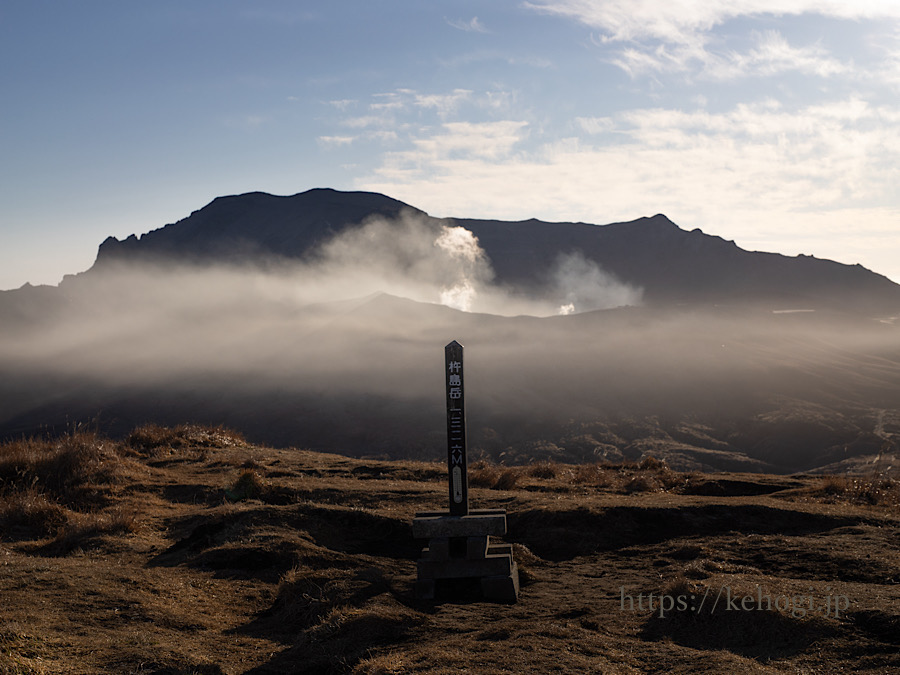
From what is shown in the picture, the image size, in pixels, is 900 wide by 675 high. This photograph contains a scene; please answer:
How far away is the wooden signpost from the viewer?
809 centimetres

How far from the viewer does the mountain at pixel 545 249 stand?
127 m

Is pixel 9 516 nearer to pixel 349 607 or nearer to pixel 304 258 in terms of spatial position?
pixel 349 607

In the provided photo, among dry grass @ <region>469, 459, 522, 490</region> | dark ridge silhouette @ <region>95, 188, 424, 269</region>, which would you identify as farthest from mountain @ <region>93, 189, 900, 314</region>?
dry grass @ <region>469, 459, 522, 490</region>

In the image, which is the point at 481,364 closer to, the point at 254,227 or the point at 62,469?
the point at 62,469

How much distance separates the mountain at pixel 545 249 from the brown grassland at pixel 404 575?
113 meters

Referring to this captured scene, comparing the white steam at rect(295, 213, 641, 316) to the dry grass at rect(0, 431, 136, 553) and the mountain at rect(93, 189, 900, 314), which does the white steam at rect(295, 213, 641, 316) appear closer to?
the mountain at rect(93, 189, 900, 314)

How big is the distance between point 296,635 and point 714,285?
134 meters

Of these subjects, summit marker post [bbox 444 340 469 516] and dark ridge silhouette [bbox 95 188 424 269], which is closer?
summit marker post [bbox 444 340 469 516]

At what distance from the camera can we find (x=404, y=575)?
8992mm

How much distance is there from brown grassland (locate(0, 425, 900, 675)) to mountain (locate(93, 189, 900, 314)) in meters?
113

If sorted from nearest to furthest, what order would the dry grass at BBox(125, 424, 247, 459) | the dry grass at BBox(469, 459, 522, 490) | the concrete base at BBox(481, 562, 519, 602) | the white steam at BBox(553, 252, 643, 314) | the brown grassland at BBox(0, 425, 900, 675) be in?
the brown grassland at BBox(0, 425, 900, 675)
the concrete base at BBox(481, 562, 519, 602)
the dry grass at BBox(469, 459, 522, 490)
the dry grass at BBox(125, 424, 247, 459)
the white steam at BBox(553, 252, 643, 314)

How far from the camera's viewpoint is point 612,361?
62.3 metres

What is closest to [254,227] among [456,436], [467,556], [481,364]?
[481,364]

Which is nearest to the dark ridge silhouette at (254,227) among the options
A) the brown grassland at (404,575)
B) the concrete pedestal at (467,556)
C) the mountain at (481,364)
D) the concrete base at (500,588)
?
the mountain at (481,364)
